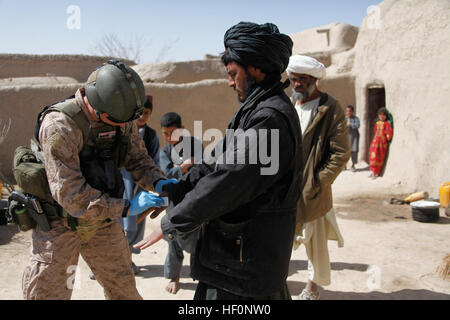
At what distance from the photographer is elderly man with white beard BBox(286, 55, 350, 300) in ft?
11.5

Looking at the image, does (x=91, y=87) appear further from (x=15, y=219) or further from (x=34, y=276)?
(x=34, y=276)

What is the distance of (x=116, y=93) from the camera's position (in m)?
2.22

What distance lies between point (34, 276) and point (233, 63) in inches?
62.4

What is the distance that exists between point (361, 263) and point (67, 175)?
3.57m

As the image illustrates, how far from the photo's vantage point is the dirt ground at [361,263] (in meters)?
3.91

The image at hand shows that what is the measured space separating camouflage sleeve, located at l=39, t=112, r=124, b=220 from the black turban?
3.20 feet

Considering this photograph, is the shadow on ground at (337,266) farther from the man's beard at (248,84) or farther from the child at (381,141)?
the child at (381,141)

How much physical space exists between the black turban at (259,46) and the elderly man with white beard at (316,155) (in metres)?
1.54

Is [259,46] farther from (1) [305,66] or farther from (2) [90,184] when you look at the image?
(1) [305,66]

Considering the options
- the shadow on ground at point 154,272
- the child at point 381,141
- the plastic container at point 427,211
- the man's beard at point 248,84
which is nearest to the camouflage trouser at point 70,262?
the man's beard at point 248,84

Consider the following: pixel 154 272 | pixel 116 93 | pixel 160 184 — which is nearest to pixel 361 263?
pixel 154 272

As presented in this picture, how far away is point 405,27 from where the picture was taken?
844 centimetres

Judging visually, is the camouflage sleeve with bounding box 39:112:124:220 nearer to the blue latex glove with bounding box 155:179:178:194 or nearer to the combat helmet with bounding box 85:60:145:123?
the combat helmet with bounding box 85:60:145:123

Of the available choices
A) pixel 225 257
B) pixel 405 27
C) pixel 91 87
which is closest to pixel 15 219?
pixel 91 87
